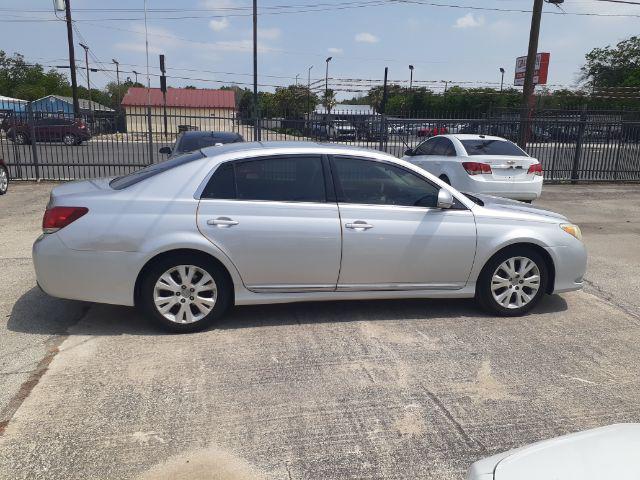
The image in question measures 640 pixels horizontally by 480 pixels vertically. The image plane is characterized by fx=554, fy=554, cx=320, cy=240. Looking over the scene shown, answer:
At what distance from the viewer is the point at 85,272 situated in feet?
14.5

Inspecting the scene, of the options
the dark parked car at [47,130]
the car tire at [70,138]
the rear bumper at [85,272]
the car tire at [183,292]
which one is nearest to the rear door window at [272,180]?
the car tire at [183,292]

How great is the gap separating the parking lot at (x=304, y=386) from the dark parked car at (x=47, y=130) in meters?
10.5

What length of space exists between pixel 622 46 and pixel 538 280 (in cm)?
6952

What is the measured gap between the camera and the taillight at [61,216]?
4422mm

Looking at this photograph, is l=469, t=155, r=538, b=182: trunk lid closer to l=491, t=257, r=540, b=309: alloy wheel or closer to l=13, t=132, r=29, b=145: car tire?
l=491, t=257, r=540, b=309: alloy wheel

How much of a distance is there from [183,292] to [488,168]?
6729 millimetres

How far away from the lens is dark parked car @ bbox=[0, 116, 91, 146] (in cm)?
1447

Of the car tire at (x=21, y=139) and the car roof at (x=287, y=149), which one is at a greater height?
the car roof at (x=287, y=149)

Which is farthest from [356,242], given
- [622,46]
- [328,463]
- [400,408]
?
[622,46]

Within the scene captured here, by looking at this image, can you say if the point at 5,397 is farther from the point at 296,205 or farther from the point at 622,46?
the point at 622,46

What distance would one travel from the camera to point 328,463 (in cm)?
300

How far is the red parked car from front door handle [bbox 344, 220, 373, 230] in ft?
37.6

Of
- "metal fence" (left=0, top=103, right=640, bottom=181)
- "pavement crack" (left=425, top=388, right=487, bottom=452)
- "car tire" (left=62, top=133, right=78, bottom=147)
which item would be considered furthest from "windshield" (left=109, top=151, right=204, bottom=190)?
"car tire" (left=62, top=133, right=78, bottom=147)

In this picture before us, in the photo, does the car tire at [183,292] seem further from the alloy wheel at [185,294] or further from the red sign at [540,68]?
the red sign at [540,68]
